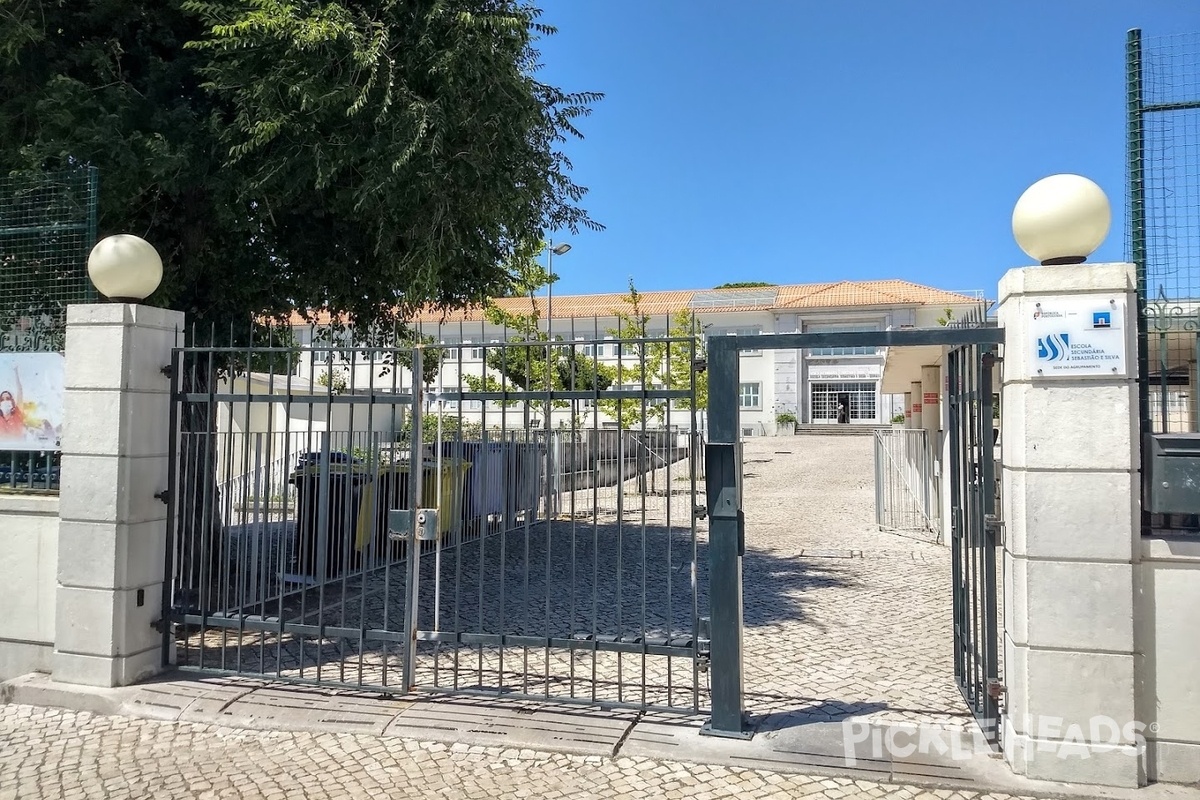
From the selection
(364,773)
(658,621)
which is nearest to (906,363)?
(658,621)

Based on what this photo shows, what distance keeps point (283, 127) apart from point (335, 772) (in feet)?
15.9

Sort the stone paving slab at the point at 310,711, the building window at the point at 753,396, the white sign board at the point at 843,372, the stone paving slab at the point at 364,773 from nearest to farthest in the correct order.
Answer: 1. the stone paving slab at the point at 364,773
2. the stone paving slab at the point at 310,711
3. the white sign board at the point at 843,372
4. the building window at the point at 753,396

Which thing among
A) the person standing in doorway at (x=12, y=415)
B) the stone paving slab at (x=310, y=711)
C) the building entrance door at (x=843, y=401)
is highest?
the building entrance door at (x=843, y=401)

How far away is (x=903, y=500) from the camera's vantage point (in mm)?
13734

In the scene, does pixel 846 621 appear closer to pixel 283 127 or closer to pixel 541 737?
pixel 541 737

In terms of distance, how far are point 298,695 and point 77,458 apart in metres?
2.15

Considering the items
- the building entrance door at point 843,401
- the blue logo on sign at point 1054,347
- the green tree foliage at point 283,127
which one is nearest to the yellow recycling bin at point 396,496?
the green tree foliage at point 283,127

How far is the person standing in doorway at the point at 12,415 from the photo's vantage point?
228 inches

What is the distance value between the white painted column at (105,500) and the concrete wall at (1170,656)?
583 centimetres

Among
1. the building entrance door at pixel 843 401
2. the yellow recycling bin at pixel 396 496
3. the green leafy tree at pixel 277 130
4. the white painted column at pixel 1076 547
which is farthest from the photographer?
the building entrance door at pixel 843 401

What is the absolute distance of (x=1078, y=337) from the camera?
3.89 meters

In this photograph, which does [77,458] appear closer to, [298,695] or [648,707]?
[298,695]

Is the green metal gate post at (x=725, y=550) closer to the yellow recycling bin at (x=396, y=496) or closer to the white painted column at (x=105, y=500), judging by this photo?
→ the yellow recycling bin at (x=396, y=496)

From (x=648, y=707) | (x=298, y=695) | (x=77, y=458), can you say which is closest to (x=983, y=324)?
(x=648, y=707)
